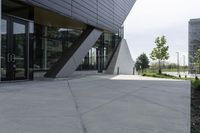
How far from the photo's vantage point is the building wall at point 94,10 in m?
16.9

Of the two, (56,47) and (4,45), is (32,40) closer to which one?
(4,45)

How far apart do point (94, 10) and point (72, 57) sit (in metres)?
6.13

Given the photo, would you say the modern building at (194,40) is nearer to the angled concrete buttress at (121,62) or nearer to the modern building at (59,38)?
the modern building at (59,38)

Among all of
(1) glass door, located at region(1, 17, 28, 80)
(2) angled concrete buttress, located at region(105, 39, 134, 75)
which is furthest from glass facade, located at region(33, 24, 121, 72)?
(1) glass door, located at region(1, 17, 28, 80)

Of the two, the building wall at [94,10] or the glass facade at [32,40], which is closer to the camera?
the glass facade at [32,40]

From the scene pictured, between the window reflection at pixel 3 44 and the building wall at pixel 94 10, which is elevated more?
the building wall at pixel 94 10

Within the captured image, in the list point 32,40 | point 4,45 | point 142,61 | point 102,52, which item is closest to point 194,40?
point 32,40

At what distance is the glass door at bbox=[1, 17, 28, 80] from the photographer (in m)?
13.6

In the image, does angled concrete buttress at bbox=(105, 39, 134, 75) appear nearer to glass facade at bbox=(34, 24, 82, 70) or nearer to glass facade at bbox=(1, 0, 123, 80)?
glass facade at bbox=(1, 0, 123, 80)

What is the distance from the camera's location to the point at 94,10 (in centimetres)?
2278

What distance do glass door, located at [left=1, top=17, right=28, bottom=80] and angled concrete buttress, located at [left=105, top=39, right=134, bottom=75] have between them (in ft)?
52.0

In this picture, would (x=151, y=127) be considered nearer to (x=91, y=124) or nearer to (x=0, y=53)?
(x=91, y=124)

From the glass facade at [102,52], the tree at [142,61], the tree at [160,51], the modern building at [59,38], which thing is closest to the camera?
the modern building at [59,38]

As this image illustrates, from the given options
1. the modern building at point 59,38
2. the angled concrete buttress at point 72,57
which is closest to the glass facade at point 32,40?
the modern building at point 59,38
